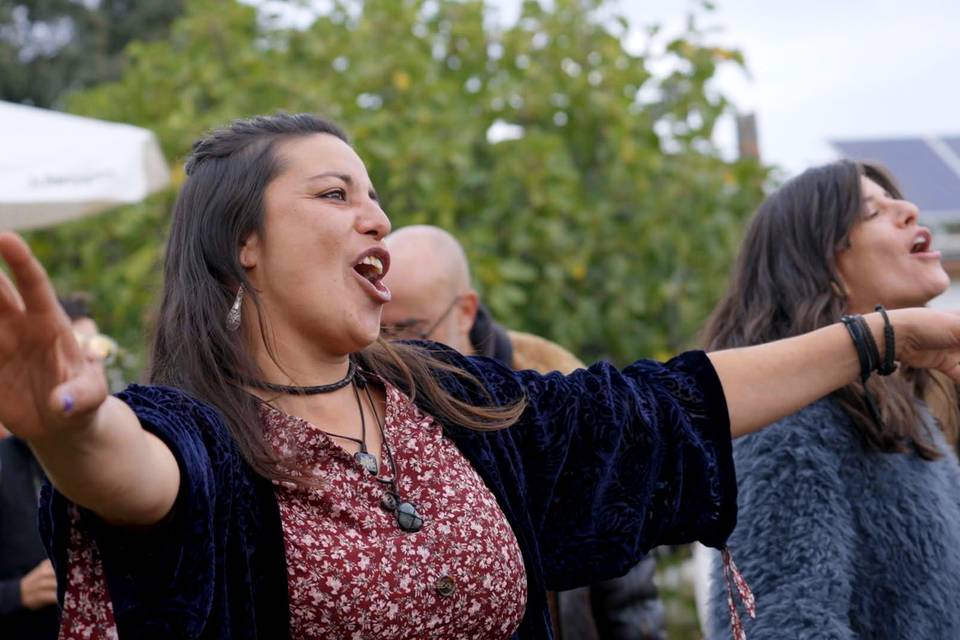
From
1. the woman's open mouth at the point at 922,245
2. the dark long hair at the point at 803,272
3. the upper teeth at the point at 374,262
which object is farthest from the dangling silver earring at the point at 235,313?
the woman's open mouth at the point at 922,245

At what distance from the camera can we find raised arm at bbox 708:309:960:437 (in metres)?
2.35

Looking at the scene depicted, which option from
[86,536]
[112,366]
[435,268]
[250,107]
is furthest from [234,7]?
[86,536]

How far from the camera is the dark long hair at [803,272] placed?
9.79 ft

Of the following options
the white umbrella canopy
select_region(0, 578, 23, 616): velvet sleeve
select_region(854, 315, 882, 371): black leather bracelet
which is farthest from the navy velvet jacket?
the white umbrella canopy

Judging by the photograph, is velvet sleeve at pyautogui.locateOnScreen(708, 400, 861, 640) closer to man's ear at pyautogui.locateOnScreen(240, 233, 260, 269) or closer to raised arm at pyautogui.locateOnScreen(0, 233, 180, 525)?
man's ear at pyautogui.locateOnScreen(240, 233, 260, 269)

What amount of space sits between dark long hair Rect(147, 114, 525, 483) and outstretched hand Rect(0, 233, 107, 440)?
579 millimetres

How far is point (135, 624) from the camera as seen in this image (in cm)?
166

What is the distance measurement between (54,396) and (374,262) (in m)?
0.89

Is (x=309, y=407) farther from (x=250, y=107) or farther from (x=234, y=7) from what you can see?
(x=234, y=7)

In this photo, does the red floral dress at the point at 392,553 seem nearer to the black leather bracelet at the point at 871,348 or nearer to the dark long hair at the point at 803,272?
the black leather bracelet at the point at 871,348

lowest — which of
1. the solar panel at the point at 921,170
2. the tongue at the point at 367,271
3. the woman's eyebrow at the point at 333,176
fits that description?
the solar panel at the point at 921,170

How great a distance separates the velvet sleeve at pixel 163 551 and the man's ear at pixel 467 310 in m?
2.57

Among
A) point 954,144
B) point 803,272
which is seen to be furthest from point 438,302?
point 954,144

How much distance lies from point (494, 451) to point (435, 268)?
82.4 inches
